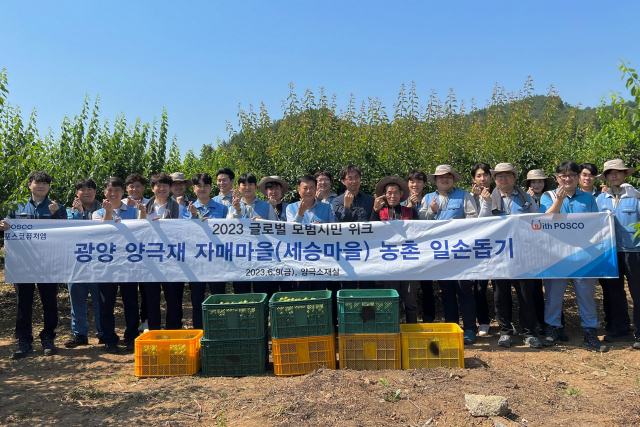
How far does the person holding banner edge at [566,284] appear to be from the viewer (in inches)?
241

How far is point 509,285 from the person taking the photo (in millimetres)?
6328

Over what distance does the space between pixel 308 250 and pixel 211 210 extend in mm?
1611

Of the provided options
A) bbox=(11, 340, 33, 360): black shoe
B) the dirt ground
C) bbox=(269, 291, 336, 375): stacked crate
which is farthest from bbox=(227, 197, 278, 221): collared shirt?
bbox=(11, 340, 33, 360): black shoe

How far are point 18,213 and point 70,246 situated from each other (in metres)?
0.89

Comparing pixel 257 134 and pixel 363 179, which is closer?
pixel 363 179

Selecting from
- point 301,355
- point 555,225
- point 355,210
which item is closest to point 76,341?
point 301,355

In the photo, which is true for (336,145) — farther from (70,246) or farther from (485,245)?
(70,246)

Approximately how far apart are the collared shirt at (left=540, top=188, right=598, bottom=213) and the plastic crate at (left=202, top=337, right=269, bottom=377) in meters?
4.23

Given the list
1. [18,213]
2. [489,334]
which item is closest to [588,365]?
[489,334]

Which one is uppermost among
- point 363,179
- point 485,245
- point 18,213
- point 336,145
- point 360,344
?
point 336,145

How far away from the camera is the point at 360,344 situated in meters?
5.23

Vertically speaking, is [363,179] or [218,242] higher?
[363,179]

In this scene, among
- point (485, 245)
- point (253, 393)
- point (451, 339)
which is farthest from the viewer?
point (485, 245)

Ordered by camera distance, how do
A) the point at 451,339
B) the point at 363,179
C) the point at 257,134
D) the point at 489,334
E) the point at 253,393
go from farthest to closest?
the point at 257,134, the point at 363,179, the point at 489,334, the point at 451,339, the point at 253,393
